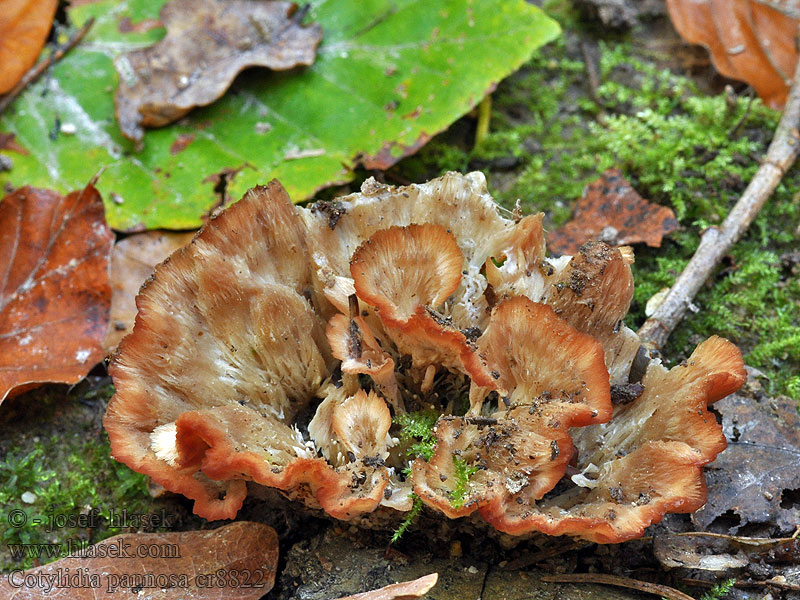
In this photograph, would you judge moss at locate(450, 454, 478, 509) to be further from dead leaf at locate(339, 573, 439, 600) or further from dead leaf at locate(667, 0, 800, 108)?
dead leaf at locate(667, 0, 800, 108)

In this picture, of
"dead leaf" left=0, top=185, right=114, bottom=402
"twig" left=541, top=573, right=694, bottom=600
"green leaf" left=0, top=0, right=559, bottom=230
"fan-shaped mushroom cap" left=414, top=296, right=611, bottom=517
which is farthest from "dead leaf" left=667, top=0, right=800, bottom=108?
"dead leaf" left=0, top=185, right=114, bottom=402

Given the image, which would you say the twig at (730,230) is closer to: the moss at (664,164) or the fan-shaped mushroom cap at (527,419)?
the moss at (664,164)

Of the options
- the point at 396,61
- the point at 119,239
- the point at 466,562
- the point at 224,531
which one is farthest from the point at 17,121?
the point at 466,562

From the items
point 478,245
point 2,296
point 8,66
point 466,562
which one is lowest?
point 466,562

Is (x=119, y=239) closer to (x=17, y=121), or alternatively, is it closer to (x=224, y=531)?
(x=17, y=121)

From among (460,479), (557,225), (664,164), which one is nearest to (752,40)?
(664,164)
